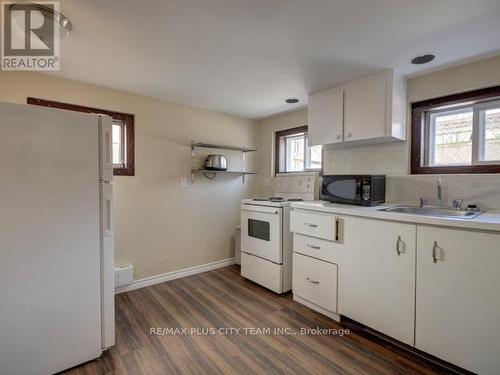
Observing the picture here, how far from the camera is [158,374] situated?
4.93 ft

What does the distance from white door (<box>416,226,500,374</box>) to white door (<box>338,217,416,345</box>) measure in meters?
0.06

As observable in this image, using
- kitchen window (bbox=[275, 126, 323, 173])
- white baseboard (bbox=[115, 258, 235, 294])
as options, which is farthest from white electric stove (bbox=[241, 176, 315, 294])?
white baseboard (bbox=[115, 258, 235, 294])

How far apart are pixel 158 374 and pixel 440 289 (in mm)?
1783

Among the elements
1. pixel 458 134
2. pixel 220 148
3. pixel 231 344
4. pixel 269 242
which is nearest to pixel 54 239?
pixel 231 344

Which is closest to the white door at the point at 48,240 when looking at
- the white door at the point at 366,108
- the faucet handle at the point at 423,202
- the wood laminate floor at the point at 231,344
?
the wood laminate floor at the point at 231,344

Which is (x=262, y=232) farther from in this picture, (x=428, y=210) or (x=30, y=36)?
(x=30, y=36)

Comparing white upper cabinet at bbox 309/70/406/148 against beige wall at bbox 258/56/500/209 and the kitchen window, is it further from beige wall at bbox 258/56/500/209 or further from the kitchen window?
the kitchen window

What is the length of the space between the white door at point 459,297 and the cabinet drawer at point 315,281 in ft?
2.02

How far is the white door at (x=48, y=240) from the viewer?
1.35 m

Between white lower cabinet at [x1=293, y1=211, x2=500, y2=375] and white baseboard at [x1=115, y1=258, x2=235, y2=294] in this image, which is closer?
white lower cabinet at [x1=293, y1=211, x2=500, y2=375]

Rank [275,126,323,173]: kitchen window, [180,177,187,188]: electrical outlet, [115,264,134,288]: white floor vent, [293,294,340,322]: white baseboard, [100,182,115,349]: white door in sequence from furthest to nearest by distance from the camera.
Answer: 1. [275,126,323,173]: kitchen window
2. [180,177,187,188]: electrical outlet
3. [115,264,134,288]: white floor vent
4. [293,294,340,322]: white baseboard
5. [100,182,115,349]: white door

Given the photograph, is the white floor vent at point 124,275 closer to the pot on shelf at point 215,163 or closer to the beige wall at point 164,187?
the beige wall at point 164,187

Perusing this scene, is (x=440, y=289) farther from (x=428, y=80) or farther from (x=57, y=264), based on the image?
(x=57, y=264)

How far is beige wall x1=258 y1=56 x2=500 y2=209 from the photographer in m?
1.84
